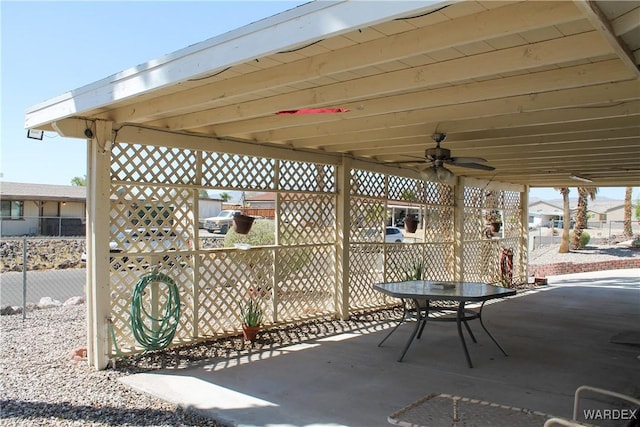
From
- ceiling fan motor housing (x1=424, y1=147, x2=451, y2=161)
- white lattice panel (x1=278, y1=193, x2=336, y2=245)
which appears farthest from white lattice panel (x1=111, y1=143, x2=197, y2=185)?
ceiling fan motor housing (x1=424, y1=147, x2=451, y2=161)

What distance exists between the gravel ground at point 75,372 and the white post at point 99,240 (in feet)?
0.87

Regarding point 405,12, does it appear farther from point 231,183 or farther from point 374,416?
point 231,183

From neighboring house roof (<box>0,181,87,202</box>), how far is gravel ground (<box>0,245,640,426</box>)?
1459 centimetres

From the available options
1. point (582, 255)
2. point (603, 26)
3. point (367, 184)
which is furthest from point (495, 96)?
point (582, 255)

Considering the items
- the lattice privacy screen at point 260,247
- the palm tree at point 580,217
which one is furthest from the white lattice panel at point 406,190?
the palm tree at point 580,217

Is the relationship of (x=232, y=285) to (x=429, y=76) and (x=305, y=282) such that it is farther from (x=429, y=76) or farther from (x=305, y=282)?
(x=429, y=76)

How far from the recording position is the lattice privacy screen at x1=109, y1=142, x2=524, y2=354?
4.89m

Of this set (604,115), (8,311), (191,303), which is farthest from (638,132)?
(8,311)

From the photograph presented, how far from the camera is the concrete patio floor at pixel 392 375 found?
3629mm

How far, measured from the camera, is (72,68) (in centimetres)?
819

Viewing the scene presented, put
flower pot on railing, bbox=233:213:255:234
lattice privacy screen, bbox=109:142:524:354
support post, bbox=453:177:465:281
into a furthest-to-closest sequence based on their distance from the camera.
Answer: support post, bbox=453:177:465:281
flower pot on railing, bbox=233:213:255:234
lattice privacy screen, bbox=109:142:524:354

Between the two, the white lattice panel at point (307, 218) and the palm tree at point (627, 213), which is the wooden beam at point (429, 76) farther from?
the palm tree at point (627, 213)

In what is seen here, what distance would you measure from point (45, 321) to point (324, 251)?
373 cm

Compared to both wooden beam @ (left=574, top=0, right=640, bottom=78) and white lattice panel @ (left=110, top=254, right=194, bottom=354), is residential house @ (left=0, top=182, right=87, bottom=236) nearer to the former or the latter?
white lattice panel @ (left=110, top=254, right=194, bottom=354)
